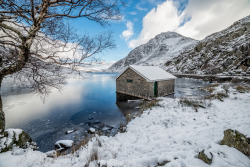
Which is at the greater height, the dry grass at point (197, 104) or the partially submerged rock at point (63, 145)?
the dry grass at point (197, 104)

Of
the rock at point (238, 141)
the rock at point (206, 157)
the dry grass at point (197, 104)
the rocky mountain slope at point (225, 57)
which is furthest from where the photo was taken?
the rocky mountain slope at point (225, 57)

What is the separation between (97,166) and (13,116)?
13345 mm

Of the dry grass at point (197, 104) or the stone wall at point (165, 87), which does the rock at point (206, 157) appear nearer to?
the dry grass at point (197, 104)

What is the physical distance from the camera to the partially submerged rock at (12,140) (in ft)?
10.9

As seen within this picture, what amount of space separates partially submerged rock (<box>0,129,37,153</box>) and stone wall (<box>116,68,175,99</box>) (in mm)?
12247

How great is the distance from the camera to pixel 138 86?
49.5ft

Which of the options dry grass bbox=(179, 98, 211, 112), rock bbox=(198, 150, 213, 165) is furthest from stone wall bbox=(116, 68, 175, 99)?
rock bbox=(198, 150, 213, 165)

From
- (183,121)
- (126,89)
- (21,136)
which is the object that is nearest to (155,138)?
(183,121)

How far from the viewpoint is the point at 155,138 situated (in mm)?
4352

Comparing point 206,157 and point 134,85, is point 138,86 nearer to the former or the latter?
point 134,85

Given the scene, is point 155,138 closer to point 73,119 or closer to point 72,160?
point 72,160

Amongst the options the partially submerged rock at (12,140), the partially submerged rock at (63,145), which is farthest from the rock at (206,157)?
the partially submerged rock at (63,145)

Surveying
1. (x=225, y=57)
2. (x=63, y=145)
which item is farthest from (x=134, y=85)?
(x=225, y=57)

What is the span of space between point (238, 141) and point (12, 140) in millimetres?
6989
